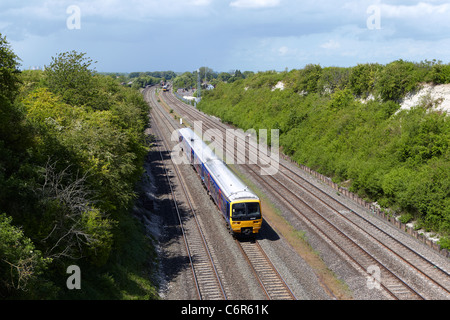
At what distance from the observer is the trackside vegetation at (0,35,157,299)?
12.2 metres

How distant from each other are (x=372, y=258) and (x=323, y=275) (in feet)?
12.0

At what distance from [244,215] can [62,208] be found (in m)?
11.8

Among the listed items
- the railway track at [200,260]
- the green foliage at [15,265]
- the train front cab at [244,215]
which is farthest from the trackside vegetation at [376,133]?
the green foliage at [15,265]

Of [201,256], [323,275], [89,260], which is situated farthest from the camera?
[201,256]

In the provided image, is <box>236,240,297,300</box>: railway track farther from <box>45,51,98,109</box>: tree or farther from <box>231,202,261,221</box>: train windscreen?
<box>45,51,98,109</box>: tree

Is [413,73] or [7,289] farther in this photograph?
[413,73]

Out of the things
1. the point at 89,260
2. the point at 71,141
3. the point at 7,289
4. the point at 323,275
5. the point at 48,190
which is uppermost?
the point at 71,141

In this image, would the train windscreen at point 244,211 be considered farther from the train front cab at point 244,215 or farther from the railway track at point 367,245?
the railway track at point 367,245

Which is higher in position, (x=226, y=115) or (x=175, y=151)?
(x=226, y=115)

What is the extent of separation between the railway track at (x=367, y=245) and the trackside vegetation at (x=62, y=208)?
12677mm

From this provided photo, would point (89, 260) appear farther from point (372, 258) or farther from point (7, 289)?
point (372, 258)

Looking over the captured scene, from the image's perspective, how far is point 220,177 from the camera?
2752 cm

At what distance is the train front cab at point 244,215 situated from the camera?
23.0 metres

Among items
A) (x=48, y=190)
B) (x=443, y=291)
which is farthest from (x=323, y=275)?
(x=48, y=190)
